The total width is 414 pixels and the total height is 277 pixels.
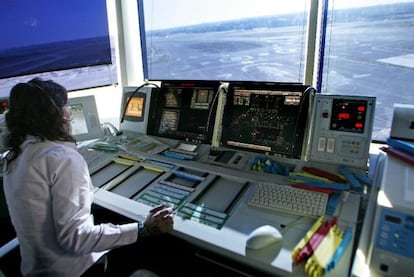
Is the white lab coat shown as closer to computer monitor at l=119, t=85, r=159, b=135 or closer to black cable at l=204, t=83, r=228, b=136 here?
black cable at l=204, t=83, r=228, b=136

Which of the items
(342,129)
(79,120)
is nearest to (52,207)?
(79,120)

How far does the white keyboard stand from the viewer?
112 centimetres

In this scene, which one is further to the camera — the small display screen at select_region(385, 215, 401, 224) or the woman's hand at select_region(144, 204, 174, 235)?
the woman's hand at select_region(144, 204, 174, 235)

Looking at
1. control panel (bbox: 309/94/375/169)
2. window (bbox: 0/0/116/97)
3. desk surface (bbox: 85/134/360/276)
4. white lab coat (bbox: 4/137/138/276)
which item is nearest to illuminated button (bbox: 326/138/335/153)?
control panel (bbox: 309/94/375/169)

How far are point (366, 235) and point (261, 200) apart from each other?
0.39 meters

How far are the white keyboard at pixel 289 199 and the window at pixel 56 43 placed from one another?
2.04 metres

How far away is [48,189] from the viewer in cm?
97

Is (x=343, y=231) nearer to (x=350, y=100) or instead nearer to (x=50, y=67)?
(x=350, y=100)

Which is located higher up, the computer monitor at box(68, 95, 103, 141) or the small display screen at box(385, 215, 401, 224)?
the computer monitor at box(68, 95, 103, 141)

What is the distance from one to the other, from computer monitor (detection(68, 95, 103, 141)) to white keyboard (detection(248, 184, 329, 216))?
1.32 meters

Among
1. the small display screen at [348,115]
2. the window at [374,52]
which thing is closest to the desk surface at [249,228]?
the small display screen at [348,115]

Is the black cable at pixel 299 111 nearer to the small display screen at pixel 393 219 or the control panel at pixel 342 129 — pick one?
the control panel at pixel 342 129

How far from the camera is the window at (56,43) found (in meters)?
2.26

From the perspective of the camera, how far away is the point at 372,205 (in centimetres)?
108
